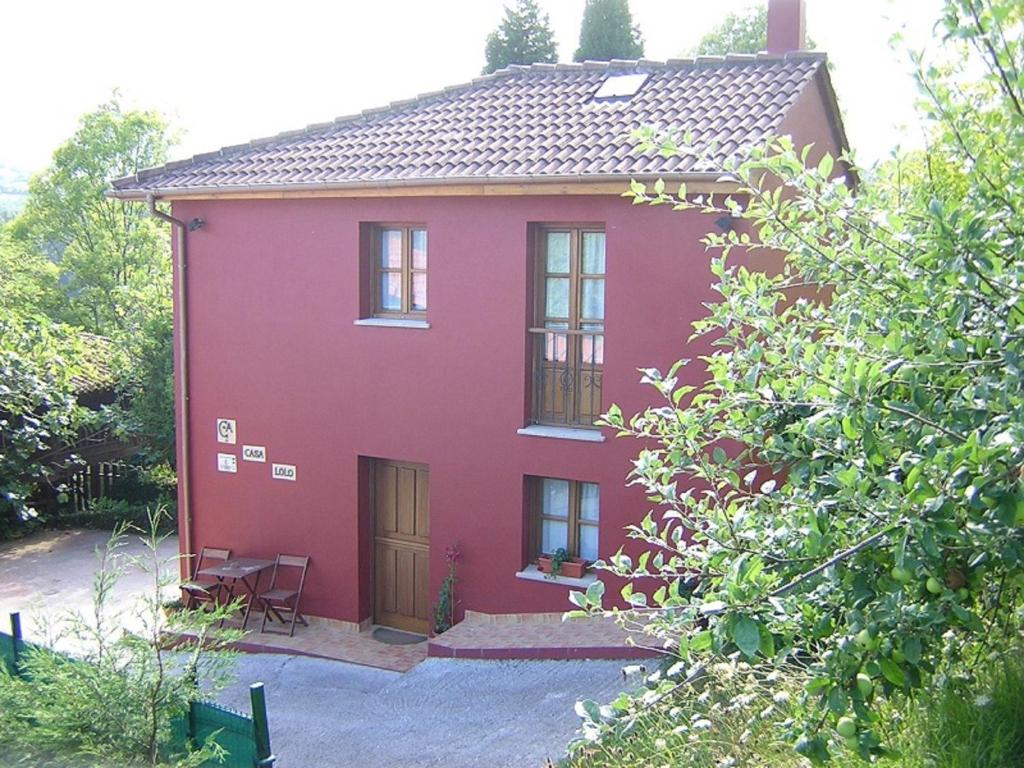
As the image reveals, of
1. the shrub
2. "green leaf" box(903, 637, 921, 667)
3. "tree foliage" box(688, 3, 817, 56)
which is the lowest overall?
the shrub

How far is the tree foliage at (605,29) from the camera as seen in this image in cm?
2497

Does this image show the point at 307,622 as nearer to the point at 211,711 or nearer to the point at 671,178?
the point at 211,711

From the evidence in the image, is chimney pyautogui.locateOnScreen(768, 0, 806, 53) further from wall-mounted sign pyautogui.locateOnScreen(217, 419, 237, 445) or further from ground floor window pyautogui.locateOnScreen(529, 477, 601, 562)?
wall-mounted sign pyautogui.locateOnScreen(217, 419, 237, 445)

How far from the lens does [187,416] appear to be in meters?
14.4

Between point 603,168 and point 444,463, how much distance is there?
396 cm

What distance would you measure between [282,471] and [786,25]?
337 inches

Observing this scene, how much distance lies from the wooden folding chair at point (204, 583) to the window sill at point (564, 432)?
475cm

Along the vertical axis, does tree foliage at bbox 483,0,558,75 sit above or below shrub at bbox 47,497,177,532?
above

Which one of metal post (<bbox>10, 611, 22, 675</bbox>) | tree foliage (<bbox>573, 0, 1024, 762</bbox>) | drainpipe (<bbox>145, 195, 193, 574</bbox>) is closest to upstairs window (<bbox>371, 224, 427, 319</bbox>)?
drainpipe (<bbox>145, 195, 193, 574</bbox>)

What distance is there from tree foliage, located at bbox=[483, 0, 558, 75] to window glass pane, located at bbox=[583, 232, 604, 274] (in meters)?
14.6

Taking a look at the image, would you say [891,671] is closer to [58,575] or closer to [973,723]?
[973,723]

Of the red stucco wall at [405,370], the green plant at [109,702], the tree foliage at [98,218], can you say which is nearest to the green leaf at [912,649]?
the green plant at [109,702]

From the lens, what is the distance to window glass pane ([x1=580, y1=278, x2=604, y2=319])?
468 inches

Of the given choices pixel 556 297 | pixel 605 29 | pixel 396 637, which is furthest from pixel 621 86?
pixel 605 29
